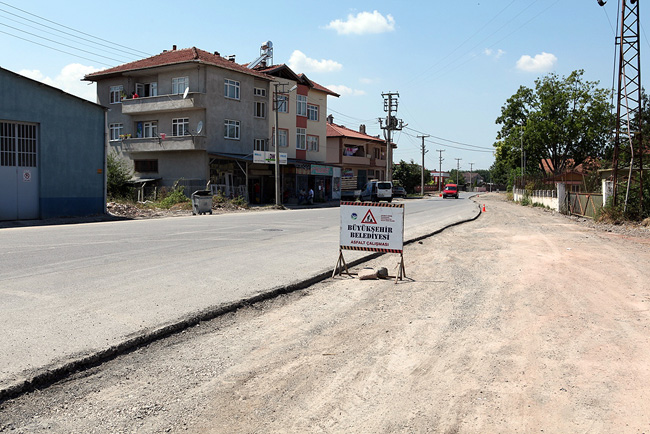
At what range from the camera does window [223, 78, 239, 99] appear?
139ft

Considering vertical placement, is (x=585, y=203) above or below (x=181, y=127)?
below

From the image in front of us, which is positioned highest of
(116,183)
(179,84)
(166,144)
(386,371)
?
(179,84)

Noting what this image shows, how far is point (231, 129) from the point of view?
142 ft

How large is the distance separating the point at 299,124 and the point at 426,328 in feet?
151

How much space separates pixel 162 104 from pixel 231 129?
5.47m

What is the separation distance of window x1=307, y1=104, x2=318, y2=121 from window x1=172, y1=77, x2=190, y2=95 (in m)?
15.0

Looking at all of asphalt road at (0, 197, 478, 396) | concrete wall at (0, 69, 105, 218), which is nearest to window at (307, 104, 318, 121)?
concrete wall at (0, 69, 105, 218)

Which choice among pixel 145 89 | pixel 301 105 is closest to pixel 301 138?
pixel 301 105

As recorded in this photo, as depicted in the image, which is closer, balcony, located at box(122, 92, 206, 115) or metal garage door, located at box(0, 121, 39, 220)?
metal garage door, located at box(0, 121, 39, 220)

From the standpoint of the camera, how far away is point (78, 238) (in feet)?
49.4

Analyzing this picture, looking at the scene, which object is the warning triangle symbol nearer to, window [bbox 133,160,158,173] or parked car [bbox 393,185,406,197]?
window [bbox 133,160,158,173]

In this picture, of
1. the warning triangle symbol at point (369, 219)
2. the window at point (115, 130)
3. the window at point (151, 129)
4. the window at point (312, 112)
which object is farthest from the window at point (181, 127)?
the warning triangle symbol at point (369, 219)

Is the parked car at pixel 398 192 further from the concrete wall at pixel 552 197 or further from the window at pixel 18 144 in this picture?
the window at pixel 18 144

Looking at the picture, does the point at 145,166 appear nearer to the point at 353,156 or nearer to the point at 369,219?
the point at 353,156
